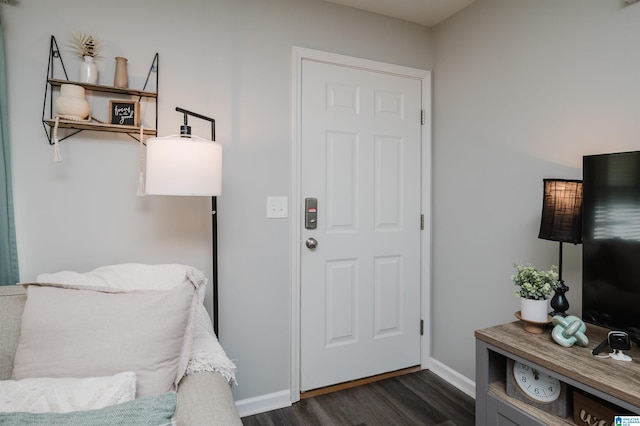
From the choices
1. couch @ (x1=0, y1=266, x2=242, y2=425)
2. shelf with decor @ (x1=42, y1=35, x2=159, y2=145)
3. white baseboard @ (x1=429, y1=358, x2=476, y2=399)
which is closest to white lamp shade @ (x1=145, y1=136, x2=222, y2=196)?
shelf with decor @ (x1=42, y1=35, x2=159, y2=145)

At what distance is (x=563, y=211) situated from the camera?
1469mm

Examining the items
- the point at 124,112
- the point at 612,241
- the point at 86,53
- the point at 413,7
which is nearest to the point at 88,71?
the point at 86,53

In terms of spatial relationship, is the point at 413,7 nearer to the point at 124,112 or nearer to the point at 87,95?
the point at 124,112

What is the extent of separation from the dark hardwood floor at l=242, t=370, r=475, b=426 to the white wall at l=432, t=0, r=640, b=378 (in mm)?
247

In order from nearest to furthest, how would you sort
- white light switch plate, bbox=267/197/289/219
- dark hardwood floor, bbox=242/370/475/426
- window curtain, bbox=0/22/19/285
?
window curtain, bbox=0/22/19/285 → dark hardwood floor, bbox=242/370/475/426 → white light switch plate, bbox=267/197/289/219

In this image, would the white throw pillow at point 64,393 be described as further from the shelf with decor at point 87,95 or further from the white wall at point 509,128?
the white wall at point 509,128

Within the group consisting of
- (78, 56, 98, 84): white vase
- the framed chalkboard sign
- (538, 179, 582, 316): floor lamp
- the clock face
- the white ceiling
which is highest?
the white ceiling

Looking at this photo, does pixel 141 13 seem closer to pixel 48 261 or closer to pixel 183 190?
pixel 183 190

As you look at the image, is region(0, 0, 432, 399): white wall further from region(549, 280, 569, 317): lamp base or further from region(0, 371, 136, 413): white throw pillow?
region(549, 280, 569, 317): lamp base

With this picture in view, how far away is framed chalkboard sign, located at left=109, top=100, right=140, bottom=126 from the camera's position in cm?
171

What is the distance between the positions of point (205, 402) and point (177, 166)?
86 cm

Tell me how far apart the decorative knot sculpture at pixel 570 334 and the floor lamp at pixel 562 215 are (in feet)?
0.47

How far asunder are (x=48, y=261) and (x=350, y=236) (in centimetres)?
161

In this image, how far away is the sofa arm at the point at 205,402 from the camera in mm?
974
